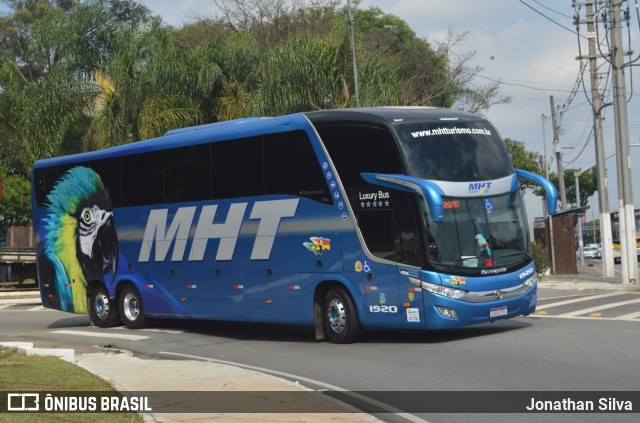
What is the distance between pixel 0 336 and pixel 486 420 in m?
14.8

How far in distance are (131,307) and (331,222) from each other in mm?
7392

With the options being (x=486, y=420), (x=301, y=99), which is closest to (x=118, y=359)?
(x=486, y=420)

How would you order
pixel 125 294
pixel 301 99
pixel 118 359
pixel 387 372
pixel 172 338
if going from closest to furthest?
pixel 387 372 → pixel 118 359 → pixel 172 338 → pixel 125 294 → pixel 301 99

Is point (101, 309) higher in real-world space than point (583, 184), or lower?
lower

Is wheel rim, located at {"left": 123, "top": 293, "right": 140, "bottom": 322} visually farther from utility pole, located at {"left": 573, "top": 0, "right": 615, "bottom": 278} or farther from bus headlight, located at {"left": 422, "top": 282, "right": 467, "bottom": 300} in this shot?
utility pole, located at {"left": 573, "top": 0, "right": 615, "bottom": 278}

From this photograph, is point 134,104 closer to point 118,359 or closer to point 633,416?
point 118,359

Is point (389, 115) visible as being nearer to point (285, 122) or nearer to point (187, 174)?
point (285, 122)

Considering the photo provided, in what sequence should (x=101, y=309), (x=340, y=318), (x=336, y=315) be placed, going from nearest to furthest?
(x=340, y=318)
(x=336, y=315)
(x=101, y=309)

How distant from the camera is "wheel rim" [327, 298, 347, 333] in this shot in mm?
17953

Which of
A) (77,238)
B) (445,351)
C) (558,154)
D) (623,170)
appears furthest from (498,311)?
(558,154)

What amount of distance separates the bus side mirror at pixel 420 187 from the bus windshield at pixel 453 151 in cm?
22

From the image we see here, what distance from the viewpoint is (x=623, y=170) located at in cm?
3356

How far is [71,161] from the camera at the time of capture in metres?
24.3

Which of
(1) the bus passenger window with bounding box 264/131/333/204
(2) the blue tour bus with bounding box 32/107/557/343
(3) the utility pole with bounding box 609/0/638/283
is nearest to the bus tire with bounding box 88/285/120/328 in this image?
(2) the blue tour bus with bounding box 32/107/557/343
